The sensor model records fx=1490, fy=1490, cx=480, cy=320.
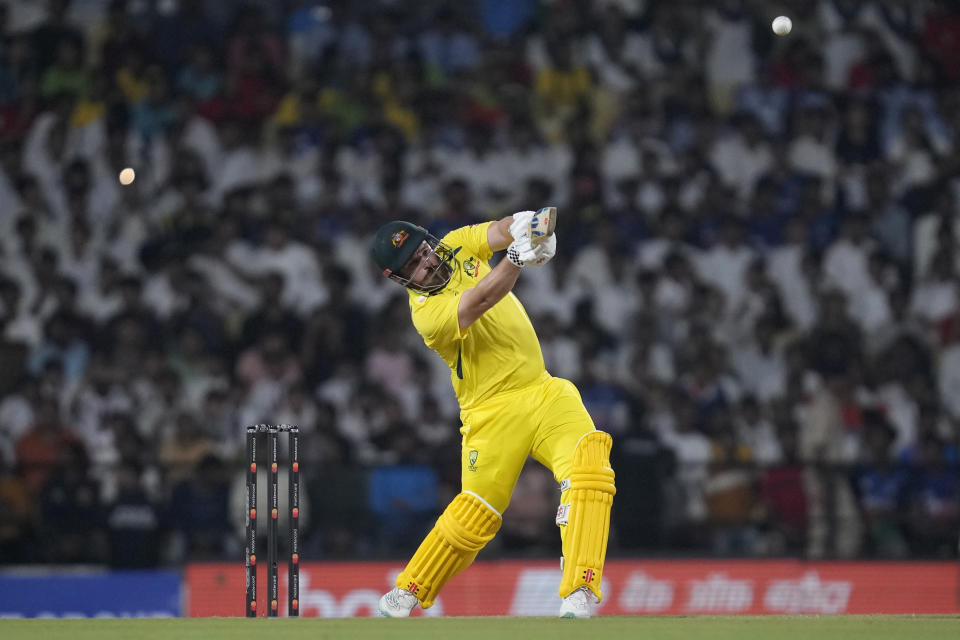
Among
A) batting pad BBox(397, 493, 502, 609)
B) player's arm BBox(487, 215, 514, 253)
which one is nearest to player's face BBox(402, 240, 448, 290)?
player's arm BBox(487, 215, 514, 253)

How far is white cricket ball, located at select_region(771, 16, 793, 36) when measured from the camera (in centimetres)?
1580

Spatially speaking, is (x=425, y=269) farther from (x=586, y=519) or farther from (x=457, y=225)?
(x=457, y=225)

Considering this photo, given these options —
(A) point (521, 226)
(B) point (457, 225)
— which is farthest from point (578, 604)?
(B) point (457, 225)

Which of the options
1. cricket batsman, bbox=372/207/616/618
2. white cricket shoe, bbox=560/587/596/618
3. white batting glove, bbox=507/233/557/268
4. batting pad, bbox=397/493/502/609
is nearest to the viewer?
white batting glove, bbox=507/233/557/268

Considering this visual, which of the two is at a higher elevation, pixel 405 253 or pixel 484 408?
pixel 405 253

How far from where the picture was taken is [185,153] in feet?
47.7

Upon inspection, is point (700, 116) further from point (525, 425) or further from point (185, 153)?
point (525, 425)

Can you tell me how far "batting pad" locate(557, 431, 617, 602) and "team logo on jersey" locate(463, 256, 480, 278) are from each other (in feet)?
3.60

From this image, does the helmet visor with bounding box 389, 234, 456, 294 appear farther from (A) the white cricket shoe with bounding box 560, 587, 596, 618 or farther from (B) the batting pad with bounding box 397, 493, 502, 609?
(A) the white cricket shoe with bounding box 560, 587, 596, 618

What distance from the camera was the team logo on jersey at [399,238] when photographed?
24.7 feet

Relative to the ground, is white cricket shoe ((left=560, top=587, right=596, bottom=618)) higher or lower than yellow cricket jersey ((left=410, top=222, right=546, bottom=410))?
lower

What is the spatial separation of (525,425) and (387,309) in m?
5.89

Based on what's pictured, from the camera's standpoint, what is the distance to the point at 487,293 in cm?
711

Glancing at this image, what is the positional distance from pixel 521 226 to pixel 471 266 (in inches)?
35.1
